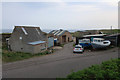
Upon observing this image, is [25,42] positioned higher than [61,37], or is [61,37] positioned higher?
[61,37]

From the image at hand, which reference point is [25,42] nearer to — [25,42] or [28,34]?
[25,42]

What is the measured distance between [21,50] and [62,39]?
51.4ft

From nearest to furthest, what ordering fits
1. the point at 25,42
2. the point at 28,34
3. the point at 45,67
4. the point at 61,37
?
the point at 45,67 → the point at 25,42 → the point at 28,34 → the point at 61,37

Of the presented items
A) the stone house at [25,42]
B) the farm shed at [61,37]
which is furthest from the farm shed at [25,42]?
the farm shed at [61,37]

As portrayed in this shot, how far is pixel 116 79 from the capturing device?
6.35 metres

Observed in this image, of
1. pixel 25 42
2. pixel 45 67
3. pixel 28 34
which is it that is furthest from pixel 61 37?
pixel 45 67

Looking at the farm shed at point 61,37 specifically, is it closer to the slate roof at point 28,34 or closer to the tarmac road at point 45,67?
the slate roof at point 28,34

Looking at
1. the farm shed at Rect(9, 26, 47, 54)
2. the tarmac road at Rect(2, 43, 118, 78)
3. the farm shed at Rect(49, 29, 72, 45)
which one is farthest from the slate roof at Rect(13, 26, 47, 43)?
the farm shed at Rect(49, 29, 72, 45)

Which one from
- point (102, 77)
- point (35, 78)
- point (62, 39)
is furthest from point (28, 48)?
point (62, 39)

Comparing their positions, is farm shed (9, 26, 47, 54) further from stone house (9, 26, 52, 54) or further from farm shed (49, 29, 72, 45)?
farm shed (49, 29, 72, 45)

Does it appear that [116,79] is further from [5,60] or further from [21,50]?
[21,50]

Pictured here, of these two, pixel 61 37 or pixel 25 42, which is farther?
pixel 61 37

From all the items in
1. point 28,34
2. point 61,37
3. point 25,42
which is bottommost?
point 25,42

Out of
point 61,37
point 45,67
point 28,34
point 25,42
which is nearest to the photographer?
point 45,67
